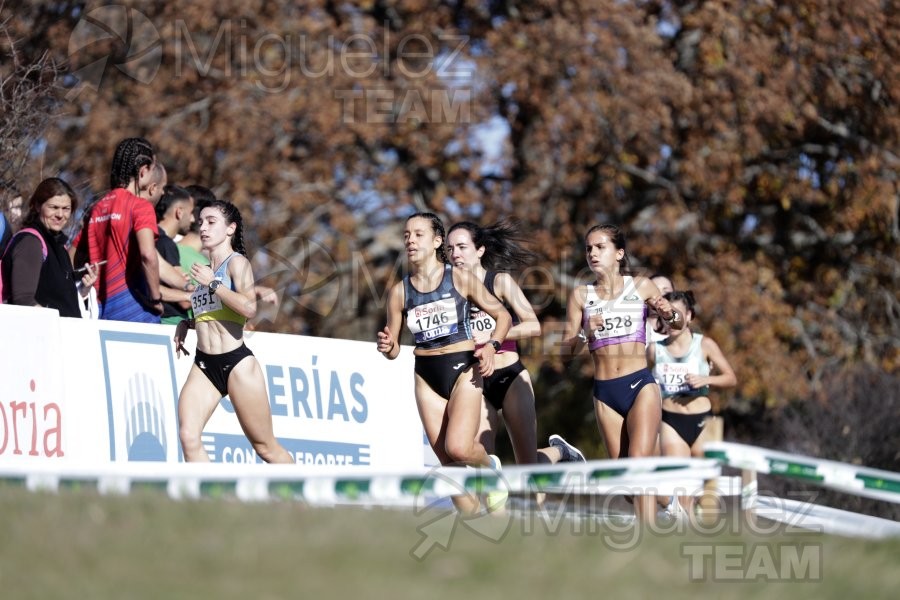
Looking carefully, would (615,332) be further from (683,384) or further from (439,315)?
(683,384)

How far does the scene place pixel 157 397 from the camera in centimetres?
996

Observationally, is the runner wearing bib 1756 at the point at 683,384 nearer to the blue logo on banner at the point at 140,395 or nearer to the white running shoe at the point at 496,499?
the white running shoe at the point at 496,499

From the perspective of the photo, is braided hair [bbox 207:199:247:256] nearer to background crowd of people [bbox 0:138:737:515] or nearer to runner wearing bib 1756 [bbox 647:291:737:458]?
background crowd of people [bbox 0:138:737:515]

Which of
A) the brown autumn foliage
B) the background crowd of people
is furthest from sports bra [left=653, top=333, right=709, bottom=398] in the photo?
the brown autumn foliage

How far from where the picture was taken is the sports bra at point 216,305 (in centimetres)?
838

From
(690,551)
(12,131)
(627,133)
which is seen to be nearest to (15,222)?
(12,131)

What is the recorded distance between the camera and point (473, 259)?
991cm

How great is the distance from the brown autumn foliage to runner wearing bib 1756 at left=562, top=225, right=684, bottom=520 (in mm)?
10898

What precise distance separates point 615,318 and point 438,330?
1293 millimetres

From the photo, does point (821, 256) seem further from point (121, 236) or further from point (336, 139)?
point (121, 236)

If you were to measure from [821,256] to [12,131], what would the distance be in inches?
633

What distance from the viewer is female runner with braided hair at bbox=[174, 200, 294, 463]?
837 cm

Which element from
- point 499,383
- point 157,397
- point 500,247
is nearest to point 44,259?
point 157,397

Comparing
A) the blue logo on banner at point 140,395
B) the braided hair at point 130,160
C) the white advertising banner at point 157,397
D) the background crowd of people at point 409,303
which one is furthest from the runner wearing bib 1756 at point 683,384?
the braided hair at point 130,160
